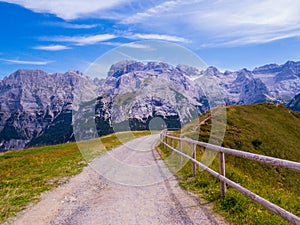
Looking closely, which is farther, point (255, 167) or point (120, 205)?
point (255, 167)

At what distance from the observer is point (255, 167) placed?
51406mm

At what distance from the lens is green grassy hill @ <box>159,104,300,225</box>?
26.3 ft

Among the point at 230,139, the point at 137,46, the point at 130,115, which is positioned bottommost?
the point at 230,139

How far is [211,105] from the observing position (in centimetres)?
1964

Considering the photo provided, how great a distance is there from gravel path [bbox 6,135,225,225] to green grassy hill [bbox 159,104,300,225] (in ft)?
2.27

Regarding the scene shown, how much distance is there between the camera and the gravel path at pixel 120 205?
802 centimetres

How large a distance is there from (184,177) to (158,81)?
337 inches

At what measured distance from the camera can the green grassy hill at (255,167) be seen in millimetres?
8016

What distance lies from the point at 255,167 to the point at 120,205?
46716 millimetres

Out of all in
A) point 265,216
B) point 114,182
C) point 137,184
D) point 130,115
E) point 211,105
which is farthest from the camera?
point 130,115

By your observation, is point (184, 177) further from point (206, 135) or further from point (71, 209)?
point (206, 135)

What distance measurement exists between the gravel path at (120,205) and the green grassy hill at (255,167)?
2.27 ft

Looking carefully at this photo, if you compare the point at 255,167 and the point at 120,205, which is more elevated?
the point at 120,205

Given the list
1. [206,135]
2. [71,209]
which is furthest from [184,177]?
[206,135]
